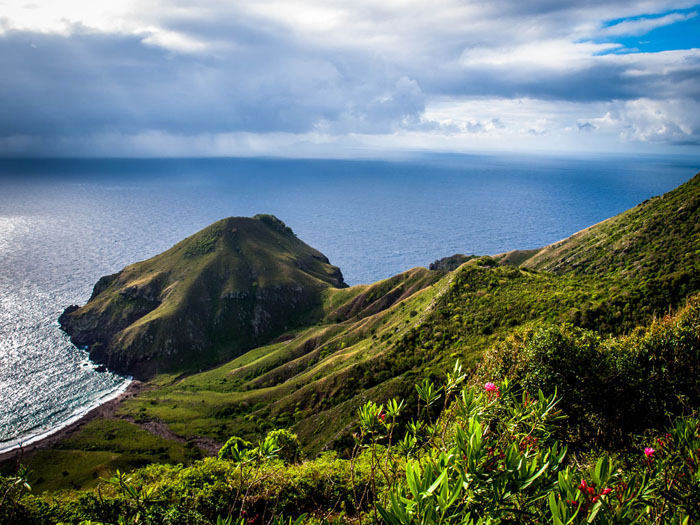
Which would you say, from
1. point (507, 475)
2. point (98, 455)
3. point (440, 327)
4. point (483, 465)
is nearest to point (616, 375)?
point (483, 465)

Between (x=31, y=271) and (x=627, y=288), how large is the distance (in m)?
247

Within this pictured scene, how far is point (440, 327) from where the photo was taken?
6862cm

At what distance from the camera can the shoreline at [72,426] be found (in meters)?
84.1

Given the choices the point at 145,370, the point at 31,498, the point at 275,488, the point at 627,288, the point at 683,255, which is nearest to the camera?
the point at 275,488

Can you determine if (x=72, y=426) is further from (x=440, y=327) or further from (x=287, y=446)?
(x=440, y=327)

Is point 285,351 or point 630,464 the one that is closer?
point 630,464

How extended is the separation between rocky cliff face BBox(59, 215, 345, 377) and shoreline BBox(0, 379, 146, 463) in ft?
38.0

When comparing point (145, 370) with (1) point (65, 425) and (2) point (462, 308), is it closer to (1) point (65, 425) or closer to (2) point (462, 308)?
(1) point (65, 425)

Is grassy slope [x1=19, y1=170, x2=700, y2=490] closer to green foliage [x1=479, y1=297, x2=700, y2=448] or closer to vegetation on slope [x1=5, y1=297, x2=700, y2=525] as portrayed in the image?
green foliage [x1=479, y1=297, x2=700, y2=448]

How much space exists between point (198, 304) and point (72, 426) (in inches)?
2202

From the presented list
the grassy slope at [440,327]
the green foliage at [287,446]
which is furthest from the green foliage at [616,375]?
the green foliage at [287,446]

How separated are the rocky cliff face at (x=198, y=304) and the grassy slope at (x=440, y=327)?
1405cm

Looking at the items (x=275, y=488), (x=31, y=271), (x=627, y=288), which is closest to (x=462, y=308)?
(x=627, y=288)

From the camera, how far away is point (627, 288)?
54250 mm
